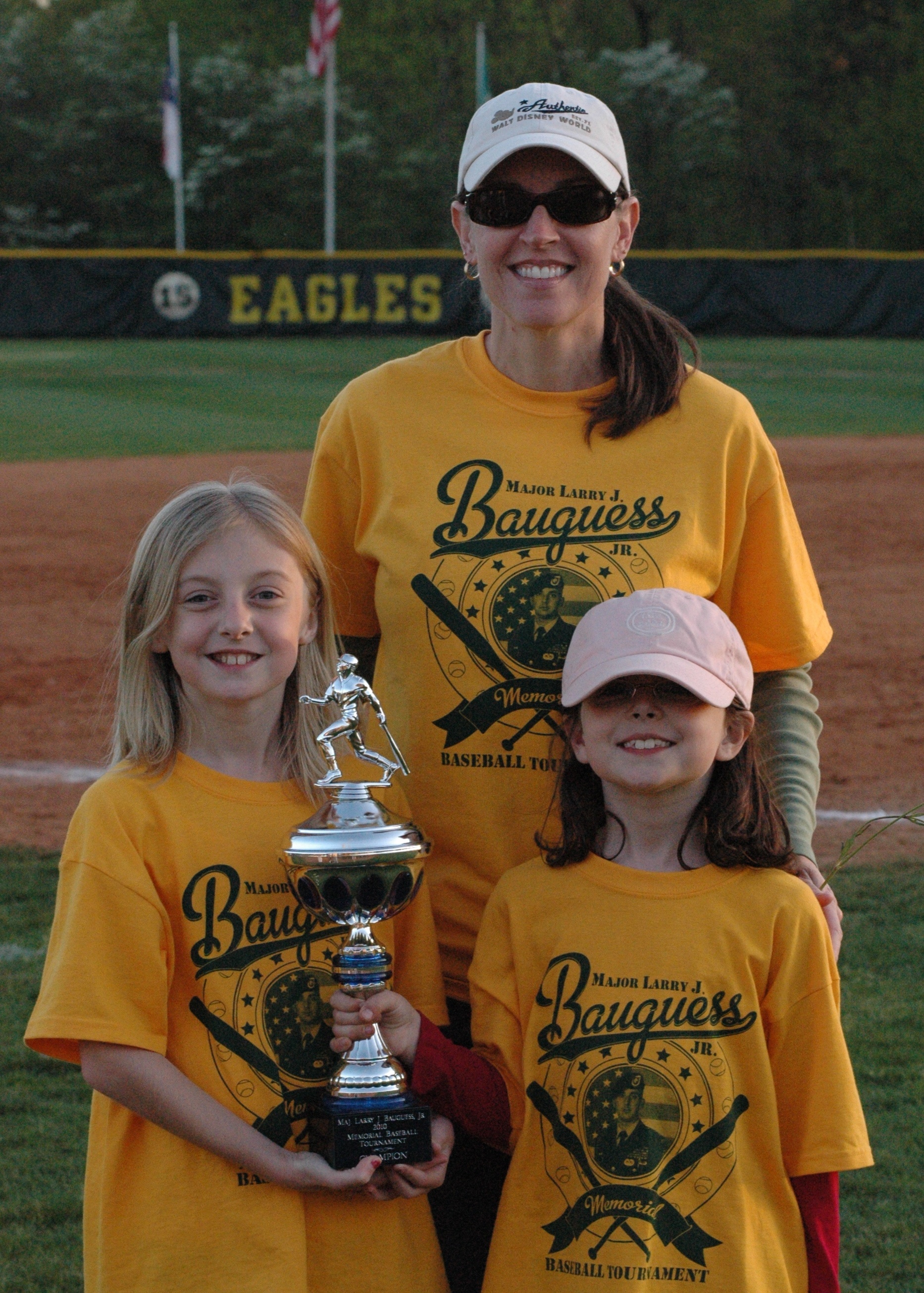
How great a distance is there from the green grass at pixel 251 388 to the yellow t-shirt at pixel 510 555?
43.2 feet

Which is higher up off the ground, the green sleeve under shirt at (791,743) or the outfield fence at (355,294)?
the outfield fence at (355,294)

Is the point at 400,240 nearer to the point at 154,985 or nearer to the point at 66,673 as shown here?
the point at 66,673

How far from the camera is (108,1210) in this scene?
7.01 ft

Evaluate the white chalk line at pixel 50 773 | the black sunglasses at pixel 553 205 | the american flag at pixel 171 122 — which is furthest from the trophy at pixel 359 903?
the american flag at pixel 171 122

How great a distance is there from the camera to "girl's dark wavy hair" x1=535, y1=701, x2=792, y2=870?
2250 mm

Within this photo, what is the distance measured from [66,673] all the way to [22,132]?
37.0 metres

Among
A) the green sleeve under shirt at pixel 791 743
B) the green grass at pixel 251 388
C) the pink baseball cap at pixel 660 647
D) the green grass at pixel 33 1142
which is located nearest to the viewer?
the pink baseball cap at pixel 660 647

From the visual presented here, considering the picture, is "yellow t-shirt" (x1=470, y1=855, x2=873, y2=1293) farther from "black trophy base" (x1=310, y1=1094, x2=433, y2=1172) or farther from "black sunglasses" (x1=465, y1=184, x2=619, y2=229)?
"black sunglasses" (x1=465, y1=184, x2=619, y2=229)

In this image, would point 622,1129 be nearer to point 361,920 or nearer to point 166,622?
point 361,920

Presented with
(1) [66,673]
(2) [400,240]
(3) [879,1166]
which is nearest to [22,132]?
(2) [400,240]

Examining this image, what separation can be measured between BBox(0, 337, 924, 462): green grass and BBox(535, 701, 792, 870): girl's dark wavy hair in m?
13.3

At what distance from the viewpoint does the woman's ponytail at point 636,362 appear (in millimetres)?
2359

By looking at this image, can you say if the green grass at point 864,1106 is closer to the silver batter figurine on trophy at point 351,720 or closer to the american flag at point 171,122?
the silver batter figurine on trophy at point 351,720

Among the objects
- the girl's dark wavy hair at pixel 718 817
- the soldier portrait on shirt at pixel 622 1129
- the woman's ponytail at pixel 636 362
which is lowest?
the soldier portrait on shirt at pixel 622 1129
